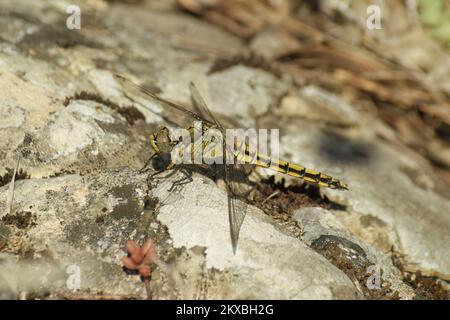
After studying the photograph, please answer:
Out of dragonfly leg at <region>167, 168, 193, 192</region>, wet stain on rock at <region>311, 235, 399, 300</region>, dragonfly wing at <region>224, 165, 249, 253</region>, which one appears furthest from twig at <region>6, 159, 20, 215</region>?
wet stain on rock at <region>311, 235, 399, 300</region>

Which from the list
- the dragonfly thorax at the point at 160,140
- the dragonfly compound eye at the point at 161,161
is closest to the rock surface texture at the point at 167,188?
the dragonfly compound eye at the point at 161,161

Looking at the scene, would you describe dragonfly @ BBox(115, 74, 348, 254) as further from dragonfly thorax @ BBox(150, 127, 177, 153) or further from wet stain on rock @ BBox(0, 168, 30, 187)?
wet stain on rock @ BBox(0, 168, 30, 187)

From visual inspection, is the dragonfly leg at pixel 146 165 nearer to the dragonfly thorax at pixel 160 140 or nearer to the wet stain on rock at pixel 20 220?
the dragonfly thorax at pixel 160 140

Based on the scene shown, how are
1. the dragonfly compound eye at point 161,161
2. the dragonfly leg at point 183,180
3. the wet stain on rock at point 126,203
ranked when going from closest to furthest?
the wet stain on rock at point 126,203 → the dragonfly leg at point 183,180 → the dragonfly compound eye at point 161,161

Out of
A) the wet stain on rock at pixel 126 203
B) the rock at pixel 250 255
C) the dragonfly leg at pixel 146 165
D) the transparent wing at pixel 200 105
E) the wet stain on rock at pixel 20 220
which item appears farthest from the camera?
the transparent wing at pixel 200 105

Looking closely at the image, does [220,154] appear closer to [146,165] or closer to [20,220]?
[146,165]

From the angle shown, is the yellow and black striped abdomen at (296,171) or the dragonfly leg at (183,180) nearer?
the dragonfly leg at (183,180)
